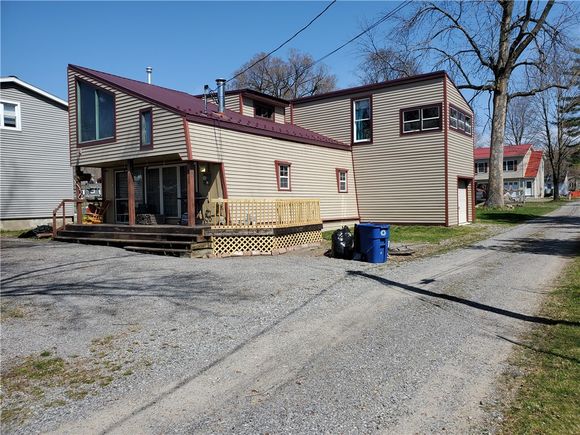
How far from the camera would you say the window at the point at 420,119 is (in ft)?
63.4

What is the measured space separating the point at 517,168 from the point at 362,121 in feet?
161

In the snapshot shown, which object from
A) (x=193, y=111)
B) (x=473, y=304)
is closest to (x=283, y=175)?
(x=193, y=111)

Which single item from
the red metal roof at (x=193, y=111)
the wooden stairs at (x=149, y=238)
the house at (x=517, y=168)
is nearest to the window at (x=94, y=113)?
the red metal roof at (x=193, y=111)

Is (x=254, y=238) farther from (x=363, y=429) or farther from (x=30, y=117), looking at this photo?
(x=30, y=117)

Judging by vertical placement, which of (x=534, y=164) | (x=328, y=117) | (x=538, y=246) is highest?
(x=534, y=164)

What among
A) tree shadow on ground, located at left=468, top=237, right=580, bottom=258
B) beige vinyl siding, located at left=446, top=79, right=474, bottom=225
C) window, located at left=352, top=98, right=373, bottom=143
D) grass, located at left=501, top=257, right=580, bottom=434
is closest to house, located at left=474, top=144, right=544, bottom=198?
beige vinyl siding, located at left=446, top=79, right=474, bottom=225

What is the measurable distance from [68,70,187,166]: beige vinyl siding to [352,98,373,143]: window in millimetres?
10339

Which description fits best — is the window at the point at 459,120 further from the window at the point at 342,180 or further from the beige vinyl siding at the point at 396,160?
the window at the point at 342,180

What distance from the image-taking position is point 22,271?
10.4 m

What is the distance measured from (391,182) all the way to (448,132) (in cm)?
321

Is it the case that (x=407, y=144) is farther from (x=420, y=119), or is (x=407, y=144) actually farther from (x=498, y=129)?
(x=498, y=129)

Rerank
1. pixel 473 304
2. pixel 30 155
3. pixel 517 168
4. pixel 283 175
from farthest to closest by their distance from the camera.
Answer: pixel 517 168
pixel 30 155
pixel 283 175
pixel 473 304

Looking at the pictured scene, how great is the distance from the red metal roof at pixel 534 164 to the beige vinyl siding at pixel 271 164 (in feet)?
168

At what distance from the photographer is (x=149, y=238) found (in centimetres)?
1391
